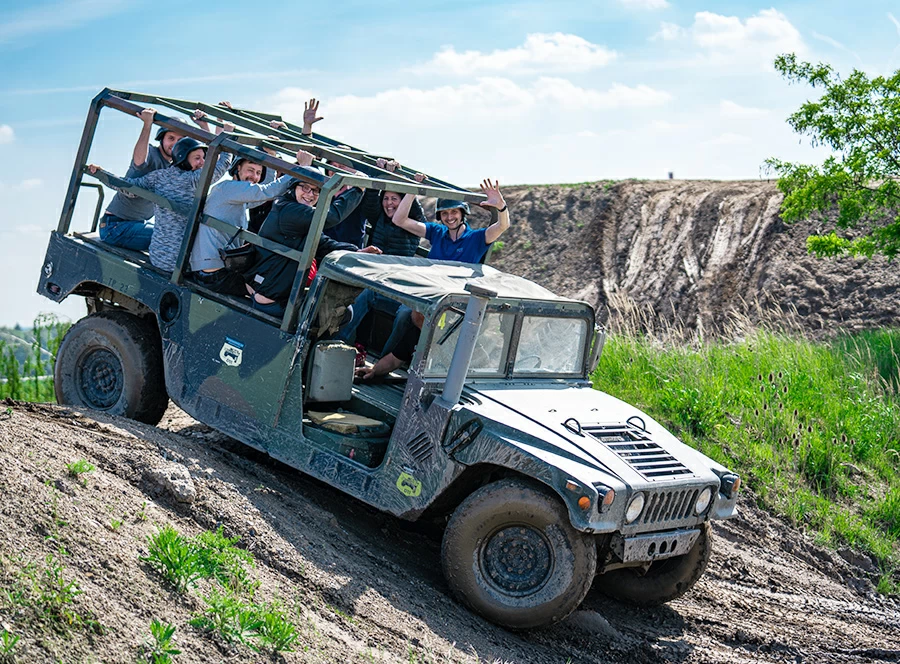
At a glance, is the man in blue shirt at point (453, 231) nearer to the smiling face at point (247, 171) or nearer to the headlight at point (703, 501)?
the smiling face at point (247, 171)

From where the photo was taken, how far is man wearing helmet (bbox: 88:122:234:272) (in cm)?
846

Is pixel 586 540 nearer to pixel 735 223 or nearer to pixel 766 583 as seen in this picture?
pixel 766 583

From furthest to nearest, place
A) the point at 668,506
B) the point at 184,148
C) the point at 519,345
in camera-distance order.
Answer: the point at 184,148 → the point at 519,345 → the point at 668,506

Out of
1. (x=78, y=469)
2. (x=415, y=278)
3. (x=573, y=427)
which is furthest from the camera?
(x=415, y=278)

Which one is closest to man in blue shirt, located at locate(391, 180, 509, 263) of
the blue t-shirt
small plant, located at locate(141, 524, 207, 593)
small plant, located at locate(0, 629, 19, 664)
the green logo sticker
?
the blue t-shirt

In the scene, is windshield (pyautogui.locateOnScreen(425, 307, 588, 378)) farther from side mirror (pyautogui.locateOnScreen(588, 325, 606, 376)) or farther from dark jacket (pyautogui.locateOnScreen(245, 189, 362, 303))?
dark jacket (pyautogui.locateOnScreen(245, 189, 362, 303))

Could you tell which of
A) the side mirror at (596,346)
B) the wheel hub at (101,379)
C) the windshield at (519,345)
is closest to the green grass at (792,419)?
the side mirror at (596,346)

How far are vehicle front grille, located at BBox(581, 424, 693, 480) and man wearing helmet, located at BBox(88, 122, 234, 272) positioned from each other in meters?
3.70

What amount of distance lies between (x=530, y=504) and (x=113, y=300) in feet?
14.3

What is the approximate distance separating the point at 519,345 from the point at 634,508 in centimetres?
169

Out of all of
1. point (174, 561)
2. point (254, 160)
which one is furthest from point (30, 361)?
point (174, 561)

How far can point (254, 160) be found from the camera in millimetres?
7953

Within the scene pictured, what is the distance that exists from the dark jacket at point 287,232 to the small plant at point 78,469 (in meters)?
2.01

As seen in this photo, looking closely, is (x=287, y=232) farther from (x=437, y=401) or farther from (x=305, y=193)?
(x=437, y=401)
